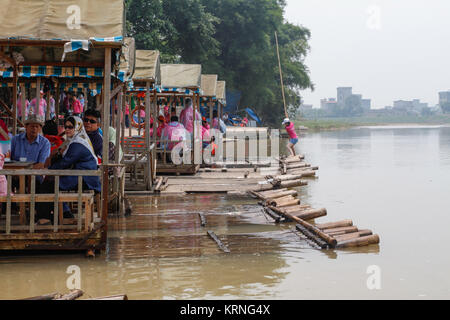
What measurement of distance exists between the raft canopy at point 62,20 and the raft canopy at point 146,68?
483cm

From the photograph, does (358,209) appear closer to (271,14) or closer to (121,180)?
(121,180)

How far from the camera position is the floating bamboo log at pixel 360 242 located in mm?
8188

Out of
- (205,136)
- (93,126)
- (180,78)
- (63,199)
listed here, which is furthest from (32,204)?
(205,136)

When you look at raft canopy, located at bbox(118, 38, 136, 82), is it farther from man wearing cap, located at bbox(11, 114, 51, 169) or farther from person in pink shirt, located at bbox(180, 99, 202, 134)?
person in pink shirt, located at bbox(180, 99, 202, 134)

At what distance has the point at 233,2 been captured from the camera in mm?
45688

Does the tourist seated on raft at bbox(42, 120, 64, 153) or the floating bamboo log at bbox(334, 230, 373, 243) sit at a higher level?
the tourist seated on raft at bbox(42, 120, 64, 153)

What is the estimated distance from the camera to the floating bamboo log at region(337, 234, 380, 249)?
26.9ft

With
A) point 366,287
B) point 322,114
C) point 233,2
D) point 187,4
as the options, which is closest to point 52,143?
Result: point 366,287

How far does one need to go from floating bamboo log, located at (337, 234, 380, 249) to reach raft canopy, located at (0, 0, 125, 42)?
3.94 metres

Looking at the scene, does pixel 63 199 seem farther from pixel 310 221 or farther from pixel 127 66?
pixel 310 221

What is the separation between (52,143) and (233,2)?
38.9 m

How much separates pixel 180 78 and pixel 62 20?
8966 mm

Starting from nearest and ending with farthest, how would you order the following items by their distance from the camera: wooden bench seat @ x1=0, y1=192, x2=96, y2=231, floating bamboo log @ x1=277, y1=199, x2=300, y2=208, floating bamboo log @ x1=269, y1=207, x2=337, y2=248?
wooden bench seat @ x1=0, y1=192, x2=96, y2=231 < floating bamboo log @ x1=269, y1=207, x2=337, y2=248 < floating bamboo log @ x1=277, y1=199, x2=300, y2=208

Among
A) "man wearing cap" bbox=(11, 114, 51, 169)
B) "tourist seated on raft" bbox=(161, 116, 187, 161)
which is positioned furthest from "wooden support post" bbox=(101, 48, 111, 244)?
"tourist seated on raft" bbox=(161, 116, 187, 161)
